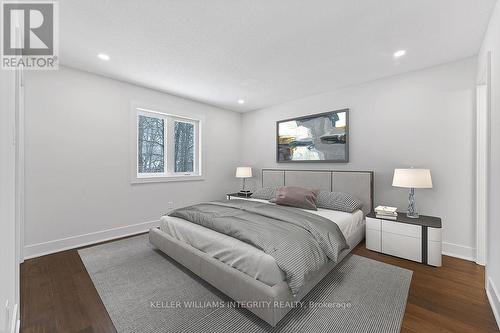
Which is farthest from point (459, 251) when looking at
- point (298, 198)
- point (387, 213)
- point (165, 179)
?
point (165, 179)

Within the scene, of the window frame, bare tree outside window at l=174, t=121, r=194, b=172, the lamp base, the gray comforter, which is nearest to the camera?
the gray comforter

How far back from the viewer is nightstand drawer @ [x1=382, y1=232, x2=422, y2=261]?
8.28 ft

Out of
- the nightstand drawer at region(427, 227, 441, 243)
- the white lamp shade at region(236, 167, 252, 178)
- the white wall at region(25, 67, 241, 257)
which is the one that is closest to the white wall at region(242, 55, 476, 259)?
the nightstand drawer at region(427, 227, 441, 243)

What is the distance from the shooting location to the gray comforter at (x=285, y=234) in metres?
1.66

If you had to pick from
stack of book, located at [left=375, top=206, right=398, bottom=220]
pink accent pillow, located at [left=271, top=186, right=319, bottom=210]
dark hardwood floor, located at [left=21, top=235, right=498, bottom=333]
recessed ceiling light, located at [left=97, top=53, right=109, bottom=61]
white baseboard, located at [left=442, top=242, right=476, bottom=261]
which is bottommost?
dark hardwood floor, located at [left=21, top=235, right=498, bottom=333]

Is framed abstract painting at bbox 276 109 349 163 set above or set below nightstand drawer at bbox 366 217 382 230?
above

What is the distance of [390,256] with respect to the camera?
2.71 m

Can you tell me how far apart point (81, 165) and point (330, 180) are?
155 inches

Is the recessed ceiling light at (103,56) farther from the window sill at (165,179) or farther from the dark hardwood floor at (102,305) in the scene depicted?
the dark hardwood floor at (102,305)

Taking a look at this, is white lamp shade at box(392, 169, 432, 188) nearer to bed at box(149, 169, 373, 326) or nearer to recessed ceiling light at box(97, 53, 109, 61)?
bed at box(149, 169, 373, 326)

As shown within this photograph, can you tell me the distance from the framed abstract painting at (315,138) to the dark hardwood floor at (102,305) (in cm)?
192

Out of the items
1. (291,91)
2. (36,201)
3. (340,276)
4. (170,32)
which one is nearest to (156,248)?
(36,201)

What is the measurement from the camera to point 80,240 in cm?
303

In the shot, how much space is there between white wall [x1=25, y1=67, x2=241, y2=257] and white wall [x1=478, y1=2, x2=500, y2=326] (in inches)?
166
